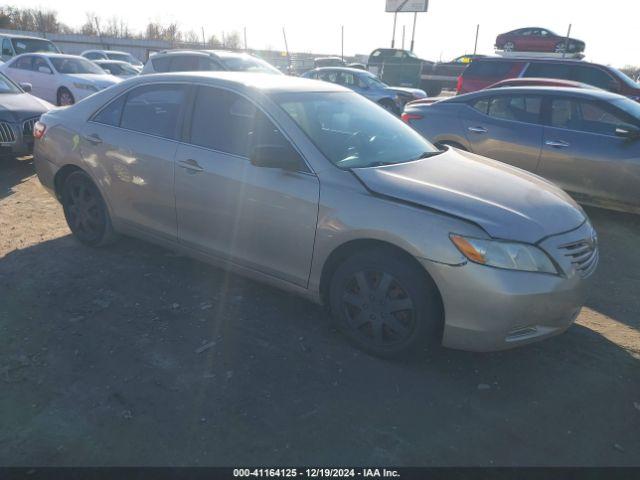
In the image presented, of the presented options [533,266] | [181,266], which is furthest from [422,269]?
[181,266]

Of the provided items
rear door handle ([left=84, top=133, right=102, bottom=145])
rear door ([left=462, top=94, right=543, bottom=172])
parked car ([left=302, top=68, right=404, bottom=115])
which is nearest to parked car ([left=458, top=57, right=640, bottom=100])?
parked car ([left=302, top=68, right=404, bottom=115])

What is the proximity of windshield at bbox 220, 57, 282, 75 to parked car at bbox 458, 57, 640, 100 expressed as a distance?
544cm

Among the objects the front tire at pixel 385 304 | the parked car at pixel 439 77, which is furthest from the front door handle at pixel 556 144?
the parked car at pixel 439 77

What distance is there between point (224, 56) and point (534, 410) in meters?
10.4

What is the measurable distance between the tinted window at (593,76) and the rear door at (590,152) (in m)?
5.48

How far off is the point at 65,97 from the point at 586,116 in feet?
41.2

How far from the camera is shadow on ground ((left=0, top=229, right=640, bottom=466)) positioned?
228 cm

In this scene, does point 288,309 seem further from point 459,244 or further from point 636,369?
point 636,369

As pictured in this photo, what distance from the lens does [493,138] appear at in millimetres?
→ 6105

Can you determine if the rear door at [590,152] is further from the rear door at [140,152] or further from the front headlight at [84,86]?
the front headlight at [84,86]

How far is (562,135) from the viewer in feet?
18.7

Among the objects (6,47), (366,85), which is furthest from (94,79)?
(366,85)

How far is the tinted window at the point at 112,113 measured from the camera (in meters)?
4.04

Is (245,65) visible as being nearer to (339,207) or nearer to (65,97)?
(65,97)
